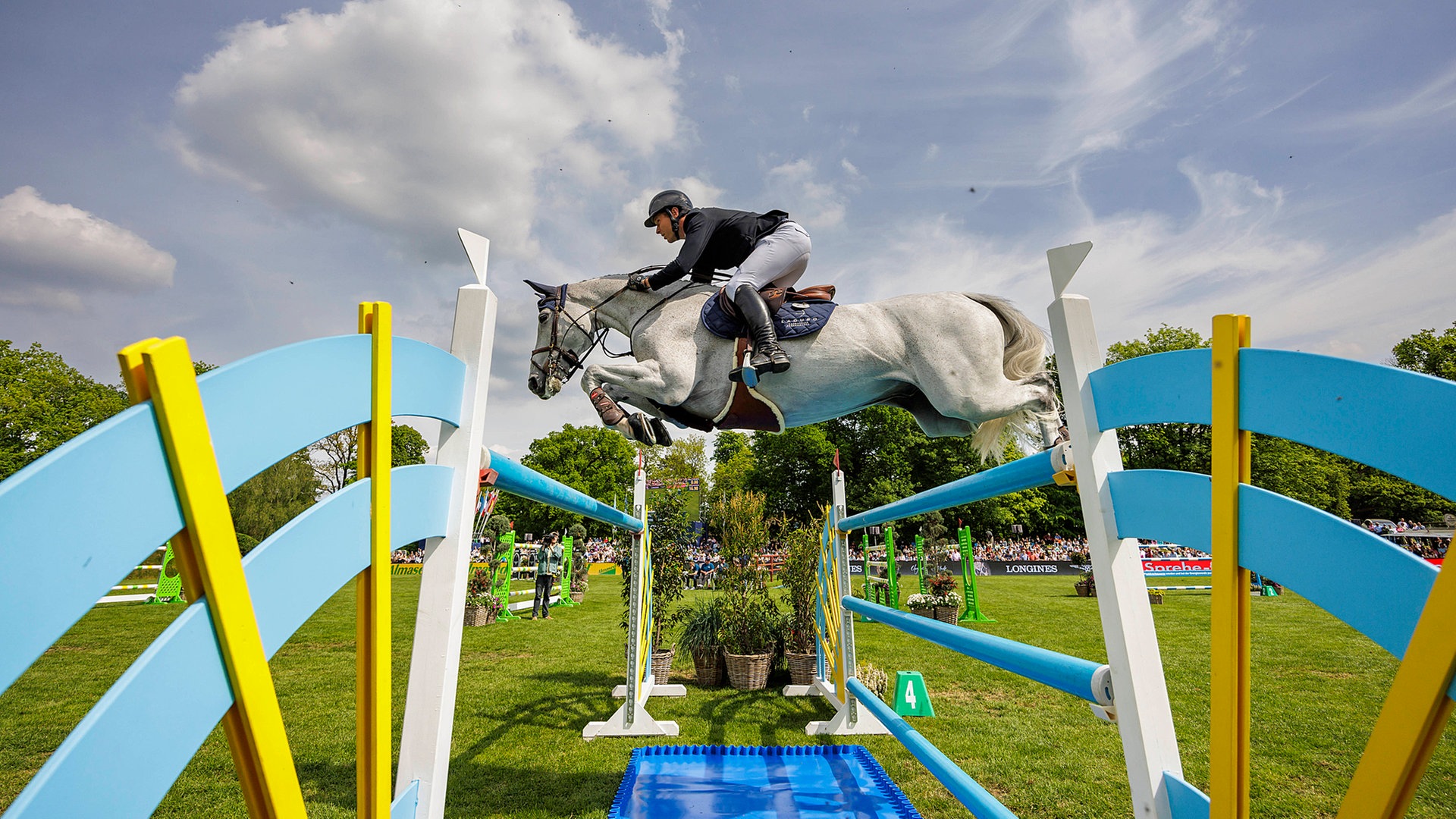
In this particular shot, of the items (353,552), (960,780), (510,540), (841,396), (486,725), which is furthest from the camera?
(510,540)

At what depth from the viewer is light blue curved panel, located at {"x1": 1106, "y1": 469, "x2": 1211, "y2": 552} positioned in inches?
39.2

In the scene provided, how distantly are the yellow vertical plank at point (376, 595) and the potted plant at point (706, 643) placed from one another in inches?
226

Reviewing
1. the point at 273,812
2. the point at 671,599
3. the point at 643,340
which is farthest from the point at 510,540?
the point at 273,812

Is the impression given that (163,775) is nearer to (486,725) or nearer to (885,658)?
(486,725)

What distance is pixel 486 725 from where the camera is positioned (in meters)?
4.91

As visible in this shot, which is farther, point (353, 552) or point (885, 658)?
point (885, 658)

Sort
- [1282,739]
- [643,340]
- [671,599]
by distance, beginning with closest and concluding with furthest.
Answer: [643,340] → [1282,739] → [671,599]

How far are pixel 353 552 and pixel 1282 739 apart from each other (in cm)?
582

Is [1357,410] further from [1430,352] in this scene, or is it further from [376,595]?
[1430,352]

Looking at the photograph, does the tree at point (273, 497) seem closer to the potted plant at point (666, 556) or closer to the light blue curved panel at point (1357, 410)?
the potted plant at point (666, 556)

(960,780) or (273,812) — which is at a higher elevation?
(273,812)

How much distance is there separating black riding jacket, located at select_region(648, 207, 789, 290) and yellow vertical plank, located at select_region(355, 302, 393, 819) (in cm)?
189

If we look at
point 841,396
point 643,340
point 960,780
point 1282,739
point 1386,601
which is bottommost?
point 1282,739

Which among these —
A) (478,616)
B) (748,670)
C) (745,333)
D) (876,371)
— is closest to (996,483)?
(876,371)
